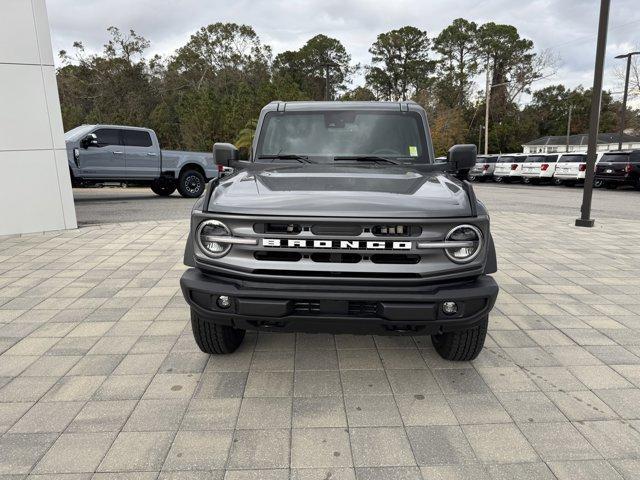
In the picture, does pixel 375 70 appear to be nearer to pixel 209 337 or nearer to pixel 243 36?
pixel 243 36

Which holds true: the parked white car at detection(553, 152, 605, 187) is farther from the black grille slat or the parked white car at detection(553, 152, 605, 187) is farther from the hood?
the black grille slat

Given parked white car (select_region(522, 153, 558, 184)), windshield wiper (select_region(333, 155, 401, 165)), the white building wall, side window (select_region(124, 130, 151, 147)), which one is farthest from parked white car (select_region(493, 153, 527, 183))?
windshield wiper (select_region(333, 155, 401, 165))

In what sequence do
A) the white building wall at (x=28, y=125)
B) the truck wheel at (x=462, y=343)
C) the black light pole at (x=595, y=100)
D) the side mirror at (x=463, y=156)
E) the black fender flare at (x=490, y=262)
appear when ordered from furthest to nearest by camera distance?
the black light pole at (x=595, y=100), the white building wall at (x=28, y=125), the side mirror at (x=463, y=156), the truck wheel at (x=462, y=343), the black fender flare at (x=490, y=262)

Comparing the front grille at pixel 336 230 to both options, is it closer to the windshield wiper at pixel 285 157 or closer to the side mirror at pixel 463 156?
the windshield wiper at pixel 285 157

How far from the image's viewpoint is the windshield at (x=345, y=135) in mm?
4105

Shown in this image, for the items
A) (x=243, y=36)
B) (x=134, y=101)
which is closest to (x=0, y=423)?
(x=134, y=101)

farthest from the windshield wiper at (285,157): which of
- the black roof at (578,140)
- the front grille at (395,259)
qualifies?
the black roof at (578,140)

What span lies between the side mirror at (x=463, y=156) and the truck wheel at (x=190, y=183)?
40.3ft

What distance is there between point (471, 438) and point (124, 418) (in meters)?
2.03

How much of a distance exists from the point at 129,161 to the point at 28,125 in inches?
228

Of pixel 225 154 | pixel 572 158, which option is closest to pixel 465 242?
pixel 225 154

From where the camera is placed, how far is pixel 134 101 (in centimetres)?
4550

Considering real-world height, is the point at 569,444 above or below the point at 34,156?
below

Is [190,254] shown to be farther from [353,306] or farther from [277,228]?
[353,306]
